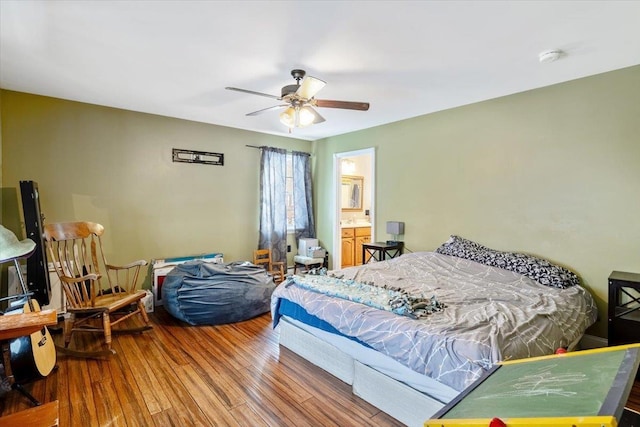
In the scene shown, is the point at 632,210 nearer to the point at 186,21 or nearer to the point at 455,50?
the point at 455,50

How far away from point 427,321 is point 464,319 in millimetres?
240

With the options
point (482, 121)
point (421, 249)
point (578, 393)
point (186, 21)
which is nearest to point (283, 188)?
point (421, 249)

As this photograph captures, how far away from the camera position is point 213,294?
354 cm

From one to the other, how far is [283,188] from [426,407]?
4090 mm

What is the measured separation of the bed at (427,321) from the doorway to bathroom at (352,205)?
2.01 m

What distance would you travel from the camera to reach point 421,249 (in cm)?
430

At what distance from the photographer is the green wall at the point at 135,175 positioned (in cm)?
352

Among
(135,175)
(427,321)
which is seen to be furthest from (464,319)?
(135,175)

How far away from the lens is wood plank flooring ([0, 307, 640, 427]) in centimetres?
200

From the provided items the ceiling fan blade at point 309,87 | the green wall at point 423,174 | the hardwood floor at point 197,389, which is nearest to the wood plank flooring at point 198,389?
the hardwood floor at point 197,389

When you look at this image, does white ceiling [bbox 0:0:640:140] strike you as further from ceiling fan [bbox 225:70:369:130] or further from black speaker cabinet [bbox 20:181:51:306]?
black speaker cabinet [bbox 20:181:51:306]

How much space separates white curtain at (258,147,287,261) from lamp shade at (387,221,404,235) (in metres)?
1.81

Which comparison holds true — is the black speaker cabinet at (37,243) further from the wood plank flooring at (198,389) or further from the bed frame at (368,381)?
the bed frame at (368,381)

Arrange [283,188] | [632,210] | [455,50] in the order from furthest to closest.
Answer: [283,188]
[632,210]
[455,50]
